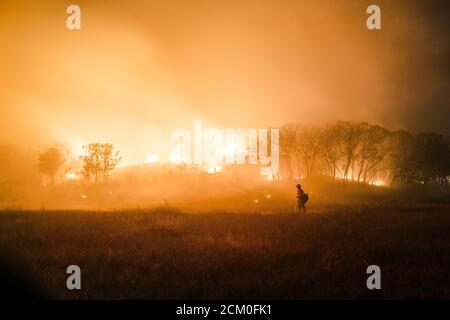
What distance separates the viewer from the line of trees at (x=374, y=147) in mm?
85438

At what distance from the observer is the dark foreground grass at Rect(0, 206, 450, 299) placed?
289 inches

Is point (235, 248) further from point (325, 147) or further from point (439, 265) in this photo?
point (325, 147)

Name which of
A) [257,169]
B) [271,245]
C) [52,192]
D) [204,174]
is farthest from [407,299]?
[257,169]

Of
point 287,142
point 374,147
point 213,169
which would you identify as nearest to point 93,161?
point 213,169

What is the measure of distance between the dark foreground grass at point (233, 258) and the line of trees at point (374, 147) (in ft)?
254

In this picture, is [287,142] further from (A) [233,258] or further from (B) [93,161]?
(A) [233,258]

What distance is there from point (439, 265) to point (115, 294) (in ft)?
28.9

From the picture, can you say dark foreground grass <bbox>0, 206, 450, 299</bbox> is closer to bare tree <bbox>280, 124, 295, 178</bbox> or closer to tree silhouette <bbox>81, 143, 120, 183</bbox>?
tree silhouette <bbox>81, 143, 120, 183</bbox>

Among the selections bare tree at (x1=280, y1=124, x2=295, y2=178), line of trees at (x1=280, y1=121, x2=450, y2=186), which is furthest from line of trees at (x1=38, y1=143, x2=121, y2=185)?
line of trees at (x1=280, y1=121, x2=450, y2=186)

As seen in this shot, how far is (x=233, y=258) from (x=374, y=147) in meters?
88.9

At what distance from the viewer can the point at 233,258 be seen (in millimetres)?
9547

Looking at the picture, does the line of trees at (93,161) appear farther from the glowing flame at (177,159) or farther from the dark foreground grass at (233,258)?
the dark foreground grass at (233,258)

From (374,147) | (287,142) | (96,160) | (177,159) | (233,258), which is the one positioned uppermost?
(287,142)

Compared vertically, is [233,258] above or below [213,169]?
below
